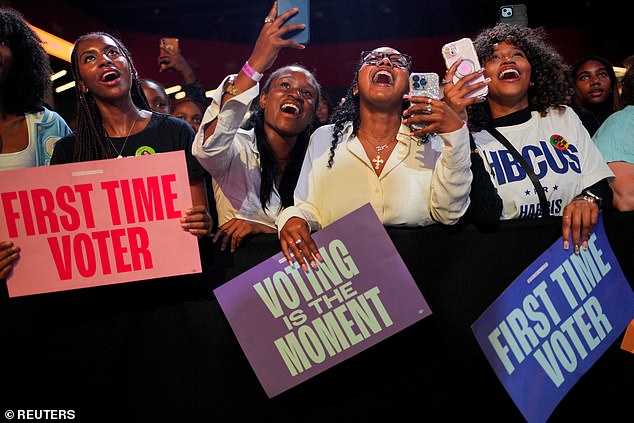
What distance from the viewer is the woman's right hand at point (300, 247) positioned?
6.42 feet

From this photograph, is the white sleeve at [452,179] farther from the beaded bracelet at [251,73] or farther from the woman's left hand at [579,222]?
the beaded bracelet at [251,73]

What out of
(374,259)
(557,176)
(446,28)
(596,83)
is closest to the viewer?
(374,259)

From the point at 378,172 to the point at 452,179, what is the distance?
0.37 meters

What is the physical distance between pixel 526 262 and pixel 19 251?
1758 mm

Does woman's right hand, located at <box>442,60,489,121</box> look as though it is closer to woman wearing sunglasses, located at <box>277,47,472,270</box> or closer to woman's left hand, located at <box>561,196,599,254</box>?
woman wearing sunglasses, located at <box>277,47,472,270</box>

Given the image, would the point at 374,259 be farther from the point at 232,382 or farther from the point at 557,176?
the point at 557,176

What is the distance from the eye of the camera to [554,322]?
2039mm

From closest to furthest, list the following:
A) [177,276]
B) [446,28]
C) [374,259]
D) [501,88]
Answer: [374,259]
[177,276]
[501,88]
[446,28]

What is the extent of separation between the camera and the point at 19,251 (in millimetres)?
2018

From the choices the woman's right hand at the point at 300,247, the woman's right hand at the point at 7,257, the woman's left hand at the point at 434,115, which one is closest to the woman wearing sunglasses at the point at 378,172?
the woman's right hand at the point at 300,247

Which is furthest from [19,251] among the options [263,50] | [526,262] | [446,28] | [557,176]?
[446,28]

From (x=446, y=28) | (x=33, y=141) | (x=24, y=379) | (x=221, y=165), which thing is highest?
(x=446, y=28)

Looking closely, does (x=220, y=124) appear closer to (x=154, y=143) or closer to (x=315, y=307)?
(x=154, y=143)

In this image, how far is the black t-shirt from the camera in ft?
7.72
